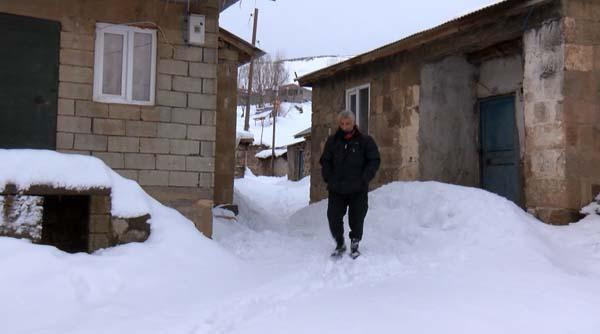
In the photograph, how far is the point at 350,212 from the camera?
20.6 feet

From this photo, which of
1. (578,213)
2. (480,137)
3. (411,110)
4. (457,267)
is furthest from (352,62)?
(457,267)

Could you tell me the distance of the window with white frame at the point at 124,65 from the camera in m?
7.38

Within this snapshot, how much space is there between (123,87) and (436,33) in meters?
4.82

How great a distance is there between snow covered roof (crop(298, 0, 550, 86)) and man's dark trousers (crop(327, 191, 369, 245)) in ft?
11.5

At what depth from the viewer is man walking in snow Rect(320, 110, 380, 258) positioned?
20.1 feet

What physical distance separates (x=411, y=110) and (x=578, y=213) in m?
3.59

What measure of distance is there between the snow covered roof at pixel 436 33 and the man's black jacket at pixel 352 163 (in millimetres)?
3128

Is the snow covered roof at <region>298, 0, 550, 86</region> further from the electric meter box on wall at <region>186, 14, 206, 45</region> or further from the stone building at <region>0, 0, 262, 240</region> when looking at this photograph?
the electric meter box on wall at <region>186, 14, 206, 45</region>

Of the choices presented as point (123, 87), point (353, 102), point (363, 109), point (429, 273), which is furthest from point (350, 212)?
point (353, 102)

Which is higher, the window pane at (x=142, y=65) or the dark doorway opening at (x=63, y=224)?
the window pane at (x=142, y=65)

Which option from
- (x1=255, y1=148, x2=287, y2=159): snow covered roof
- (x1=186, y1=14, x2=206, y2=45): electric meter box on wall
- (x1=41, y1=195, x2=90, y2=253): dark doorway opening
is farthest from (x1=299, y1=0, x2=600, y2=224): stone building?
(x1=255, y1=148, x2=287, y2=159): snow covered roof

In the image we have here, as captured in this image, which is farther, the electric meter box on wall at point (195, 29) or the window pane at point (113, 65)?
the electric meter box on wall at point (195, 29)

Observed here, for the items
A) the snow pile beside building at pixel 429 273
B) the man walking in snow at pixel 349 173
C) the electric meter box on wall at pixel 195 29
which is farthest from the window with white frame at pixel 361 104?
the man walking in snow at pixel 349 173

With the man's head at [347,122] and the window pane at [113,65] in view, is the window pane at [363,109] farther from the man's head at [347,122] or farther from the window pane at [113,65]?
the window pane at [113,65]
